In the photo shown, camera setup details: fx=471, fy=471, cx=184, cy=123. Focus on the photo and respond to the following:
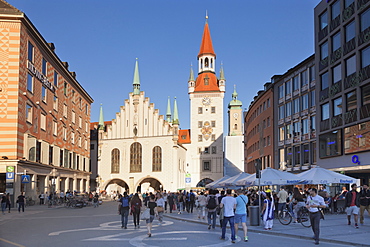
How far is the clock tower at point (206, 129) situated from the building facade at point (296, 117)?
120 feet

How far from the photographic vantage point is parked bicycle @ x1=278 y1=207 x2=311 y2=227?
1916 centimetres

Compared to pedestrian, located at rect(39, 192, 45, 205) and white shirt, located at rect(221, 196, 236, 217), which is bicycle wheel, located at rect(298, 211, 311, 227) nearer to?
white shirt, located at rect(221, 196, 236, 217)

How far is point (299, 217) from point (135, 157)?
2432 inches

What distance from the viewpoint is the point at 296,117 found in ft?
151

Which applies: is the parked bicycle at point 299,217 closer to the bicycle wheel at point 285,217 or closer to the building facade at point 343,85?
the bicycle wheel at point 285,217

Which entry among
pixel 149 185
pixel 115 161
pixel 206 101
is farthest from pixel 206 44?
pixel 115 161

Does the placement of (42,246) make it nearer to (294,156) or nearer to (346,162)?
(346,162)

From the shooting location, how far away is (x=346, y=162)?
3525 centimetres

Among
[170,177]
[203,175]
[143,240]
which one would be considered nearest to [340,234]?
[143,240]

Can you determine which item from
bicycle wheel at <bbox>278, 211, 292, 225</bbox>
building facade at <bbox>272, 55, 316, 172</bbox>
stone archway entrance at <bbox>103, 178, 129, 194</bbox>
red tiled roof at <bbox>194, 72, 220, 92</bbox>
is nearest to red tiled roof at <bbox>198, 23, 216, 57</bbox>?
red tiled roof at <bbox>194, 72, 220, 92</bbox>

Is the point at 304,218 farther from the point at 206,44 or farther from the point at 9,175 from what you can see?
the point at 206,44

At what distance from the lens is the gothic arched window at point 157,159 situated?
257 ft

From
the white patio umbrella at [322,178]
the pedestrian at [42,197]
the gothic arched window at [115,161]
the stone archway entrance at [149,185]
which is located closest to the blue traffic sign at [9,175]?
the pedestrian at [42,197]

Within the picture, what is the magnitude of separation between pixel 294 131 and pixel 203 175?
42.9m
